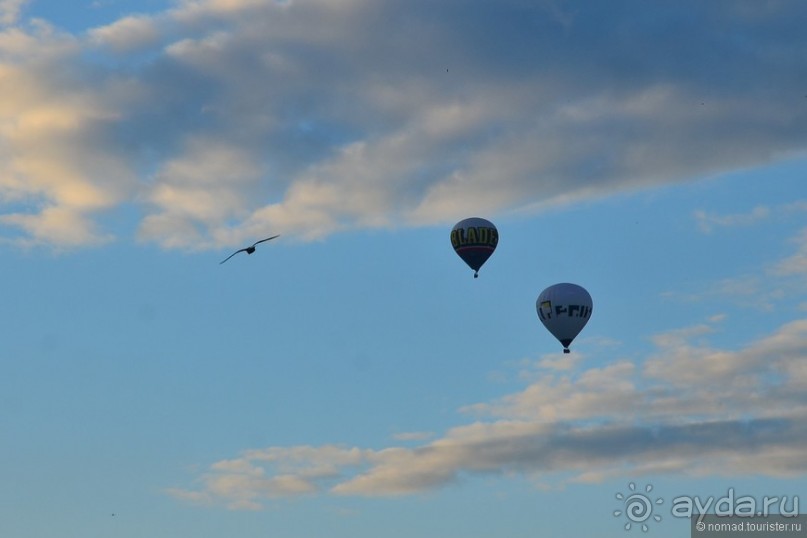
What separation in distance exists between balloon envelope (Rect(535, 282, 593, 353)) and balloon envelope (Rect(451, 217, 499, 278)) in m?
9.34

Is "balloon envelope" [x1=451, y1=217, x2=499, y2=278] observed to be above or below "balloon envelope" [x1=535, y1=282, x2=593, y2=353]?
above

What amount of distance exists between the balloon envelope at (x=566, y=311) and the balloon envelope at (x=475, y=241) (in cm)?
934

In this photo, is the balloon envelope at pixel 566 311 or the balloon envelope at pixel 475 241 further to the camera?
the balloon envelope at pixel 475 241

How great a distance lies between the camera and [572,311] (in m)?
141

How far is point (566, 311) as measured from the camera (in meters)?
141

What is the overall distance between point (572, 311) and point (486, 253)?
12.8m

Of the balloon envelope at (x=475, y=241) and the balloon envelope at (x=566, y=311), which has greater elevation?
the balloon envelope at (x=475, y=241)

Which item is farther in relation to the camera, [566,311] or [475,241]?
[475,241]

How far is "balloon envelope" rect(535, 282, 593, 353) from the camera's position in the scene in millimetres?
140500

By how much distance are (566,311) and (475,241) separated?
1391 cm

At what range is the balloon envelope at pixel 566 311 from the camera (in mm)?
140500

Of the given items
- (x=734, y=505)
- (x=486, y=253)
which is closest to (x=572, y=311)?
(x=486, y=253)

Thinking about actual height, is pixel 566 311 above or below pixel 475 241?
below

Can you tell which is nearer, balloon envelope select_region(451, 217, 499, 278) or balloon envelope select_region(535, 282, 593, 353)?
balloon envelope select_region(535, 282, 593, 353)
